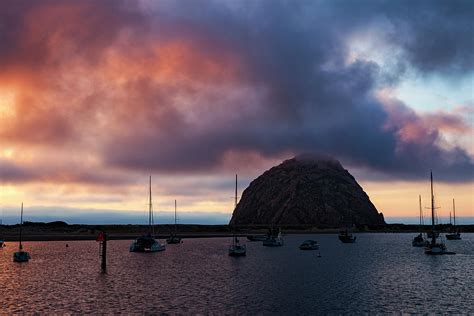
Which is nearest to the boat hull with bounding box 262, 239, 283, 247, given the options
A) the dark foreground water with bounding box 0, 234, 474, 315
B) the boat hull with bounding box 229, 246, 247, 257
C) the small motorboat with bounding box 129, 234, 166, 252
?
the small motorboat with bounding box 129, 234, 166, 252

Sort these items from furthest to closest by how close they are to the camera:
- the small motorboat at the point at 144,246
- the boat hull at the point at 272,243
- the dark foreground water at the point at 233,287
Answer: the boat hull at the point at 272,243
the small motorboat at the point at 144,246
the dark foreground water at the point at 233,287

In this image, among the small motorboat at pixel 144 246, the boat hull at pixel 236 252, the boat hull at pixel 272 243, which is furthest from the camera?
the boat hull at pixel 272 243

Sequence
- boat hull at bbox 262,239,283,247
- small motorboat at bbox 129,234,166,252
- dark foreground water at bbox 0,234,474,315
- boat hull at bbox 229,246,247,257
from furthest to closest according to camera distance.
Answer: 1. boat hull at bbox 262,239,283,247
2. small motorboat at bbox 129,234,166,252
3. boat hull at bbox 229,246,247,257
4. dark foreground water at bbox 0,234,474,315

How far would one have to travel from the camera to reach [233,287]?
57406 mm

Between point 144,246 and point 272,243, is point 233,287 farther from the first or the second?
point 272,243

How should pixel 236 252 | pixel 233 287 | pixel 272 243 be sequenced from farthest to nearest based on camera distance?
pixel 272 243 → pixel 236 252 → pixel 233 287

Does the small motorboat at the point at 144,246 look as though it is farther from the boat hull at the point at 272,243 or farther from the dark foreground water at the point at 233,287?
the boat hull at the point at 272,243

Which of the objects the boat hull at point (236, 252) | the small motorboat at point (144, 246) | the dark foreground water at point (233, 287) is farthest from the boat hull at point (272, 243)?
the dark foreground water at point (233, 287)

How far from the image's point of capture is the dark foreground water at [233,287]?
44.8 meters

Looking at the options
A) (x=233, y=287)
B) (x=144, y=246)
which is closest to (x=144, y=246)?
(x=144, y=246)

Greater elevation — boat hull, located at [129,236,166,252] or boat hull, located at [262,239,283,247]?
boat hull, located at [129,236,166,252]

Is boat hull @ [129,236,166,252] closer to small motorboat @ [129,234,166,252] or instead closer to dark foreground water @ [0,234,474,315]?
small motorboat @ [129,234,166,252]

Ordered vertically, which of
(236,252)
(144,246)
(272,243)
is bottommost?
(272,243)

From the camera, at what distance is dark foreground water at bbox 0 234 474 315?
44750mm
